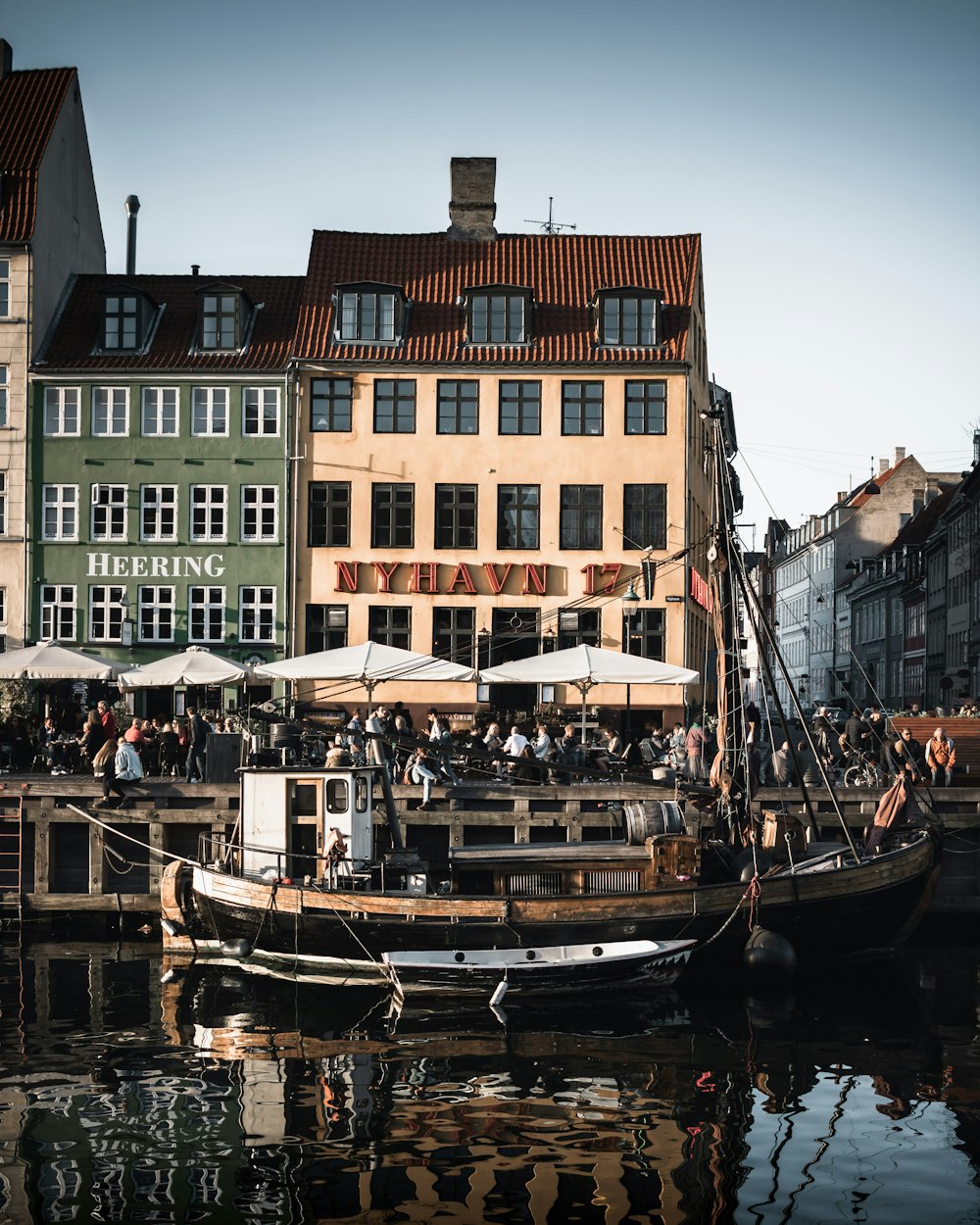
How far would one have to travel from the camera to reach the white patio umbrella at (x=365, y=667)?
3141cm

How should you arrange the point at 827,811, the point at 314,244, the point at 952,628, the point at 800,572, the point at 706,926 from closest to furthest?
the point at 706,926, the point at 827,811, the point at 314,244, the point at 952,628, the point at 800,572

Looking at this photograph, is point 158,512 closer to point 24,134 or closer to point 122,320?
point 122,320

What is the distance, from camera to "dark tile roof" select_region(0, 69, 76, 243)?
155ft

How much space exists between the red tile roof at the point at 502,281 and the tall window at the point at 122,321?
5.18 m

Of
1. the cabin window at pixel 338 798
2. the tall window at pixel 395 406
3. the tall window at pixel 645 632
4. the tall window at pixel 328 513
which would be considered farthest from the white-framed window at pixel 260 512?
the cabin window at pixel 338 798

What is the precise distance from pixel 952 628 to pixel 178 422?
Answer: 154ft

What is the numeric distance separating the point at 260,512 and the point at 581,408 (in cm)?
1034

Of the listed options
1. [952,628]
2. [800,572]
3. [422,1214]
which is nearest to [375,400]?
[422,1214]

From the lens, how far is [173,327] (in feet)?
159

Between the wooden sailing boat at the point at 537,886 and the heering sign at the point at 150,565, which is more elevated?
the heering sign at the point at 150,565

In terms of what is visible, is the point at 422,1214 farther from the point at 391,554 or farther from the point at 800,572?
the point at 800,572

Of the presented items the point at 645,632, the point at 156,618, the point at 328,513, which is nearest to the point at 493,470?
the point at 328,513

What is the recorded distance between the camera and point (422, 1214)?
13344 millimetres

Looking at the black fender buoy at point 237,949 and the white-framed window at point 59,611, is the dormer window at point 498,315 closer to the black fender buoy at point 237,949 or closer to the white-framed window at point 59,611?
the white-framed window at point 59,611
